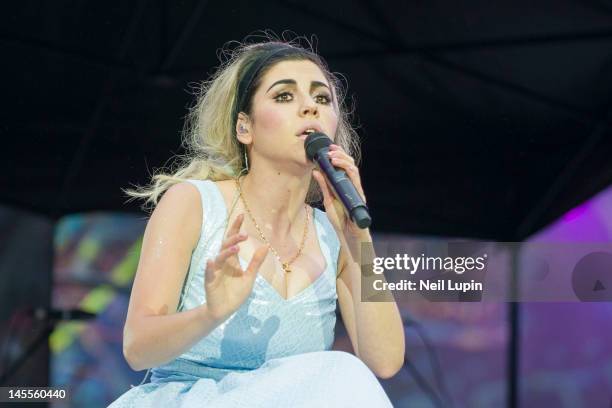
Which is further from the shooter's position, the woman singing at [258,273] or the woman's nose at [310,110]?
the woman's nose at [310,110]

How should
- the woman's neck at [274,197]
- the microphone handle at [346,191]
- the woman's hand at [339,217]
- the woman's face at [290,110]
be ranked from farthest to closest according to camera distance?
the woman's neck at [274,197] < the woman's face at [290,110] < the woman's hand at [339,217] < the microphone handle at [346,191]

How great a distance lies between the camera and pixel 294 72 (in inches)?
73.5

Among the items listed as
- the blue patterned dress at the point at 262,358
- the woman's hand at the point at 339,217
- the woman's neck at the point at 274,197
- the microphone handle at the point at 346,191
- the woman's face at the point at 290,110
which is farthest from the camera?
the woman's neck at the point at 274,197

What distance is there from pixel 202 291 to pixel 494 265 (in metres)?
1.21

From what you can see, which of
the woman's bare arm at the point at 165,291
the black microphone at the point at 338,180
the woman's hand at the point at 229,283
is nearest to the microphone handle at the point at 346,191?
the black microphone at the point at 338,180

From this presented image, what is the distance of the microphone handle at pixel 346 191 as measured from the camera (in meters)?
1.37

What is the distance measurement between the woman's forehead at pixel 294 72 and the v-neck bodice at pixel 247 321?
0.25 meters

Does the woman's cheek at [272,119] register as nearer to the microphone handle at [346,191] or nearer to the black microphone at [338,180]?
the black microphone at [338,180]

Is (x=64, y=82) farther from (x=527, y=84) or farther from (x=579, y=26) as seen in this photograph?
(x=579, y=26)

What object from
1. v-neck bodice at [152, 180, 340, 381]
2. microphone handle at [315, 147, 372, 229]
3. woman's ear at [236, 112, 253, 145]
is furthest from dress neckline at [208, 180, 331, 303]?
microphone handle at [315, 147, 372, 229]

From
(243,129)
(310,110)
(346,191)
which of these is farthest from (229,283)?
(243,129)

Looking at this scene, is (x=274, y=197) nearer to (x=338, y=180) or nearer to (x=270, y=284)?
→ (x=270, y=284)

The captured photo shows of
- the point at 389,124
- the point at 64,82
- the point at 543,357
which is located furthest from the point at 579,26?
the point at 64,82

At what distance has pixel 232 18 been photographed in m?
2.80
